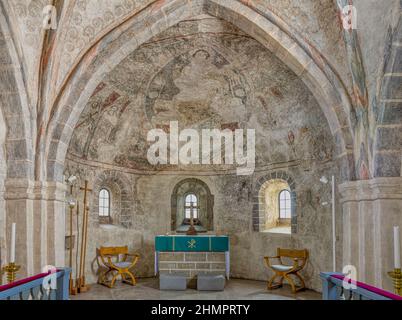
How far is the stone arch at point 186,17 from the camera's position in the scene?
25.9 feet

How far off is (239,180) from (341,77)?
530cm

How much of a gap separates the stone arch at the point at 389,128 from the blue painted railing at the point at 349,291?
2647 mm

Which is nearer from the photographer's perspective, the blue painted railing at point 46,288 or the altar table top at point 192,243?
the blue painted railing at point 46,288

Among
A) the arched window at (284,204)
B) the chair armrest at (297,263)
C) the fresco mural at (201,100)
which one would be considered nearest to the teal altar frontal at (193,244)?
the chair armrest at (297,263)

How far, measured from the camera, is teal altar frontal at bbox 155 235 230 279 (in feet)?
35.7

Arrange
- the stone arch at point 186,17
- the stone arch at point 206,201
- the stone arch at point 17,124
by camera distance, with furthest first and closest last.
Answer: the stone arch at point 206,201, the stone arch at point 186,17, the stone arch at point 17,124

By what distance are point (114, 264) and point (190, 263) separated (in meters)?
1.96

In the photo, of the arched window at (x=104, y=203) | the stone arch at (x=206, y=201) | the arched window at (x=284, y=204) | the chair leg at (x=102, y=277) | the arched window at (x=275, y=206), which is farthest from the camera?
the stone arch at (x=206, y=201)

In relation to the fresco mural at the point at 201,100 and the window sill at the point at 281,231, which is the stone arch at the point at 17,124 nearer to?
the fresco mural at the point at 201,100

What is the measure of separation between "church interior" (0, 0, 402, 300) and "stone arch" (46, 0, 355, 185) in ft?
0.09

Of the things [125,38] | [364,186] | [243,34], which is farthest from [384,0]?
[125,38]

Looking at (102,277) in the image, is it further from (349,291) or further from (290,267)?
(349,291)

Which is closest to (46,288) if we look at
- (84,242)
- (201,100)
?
(84,242)

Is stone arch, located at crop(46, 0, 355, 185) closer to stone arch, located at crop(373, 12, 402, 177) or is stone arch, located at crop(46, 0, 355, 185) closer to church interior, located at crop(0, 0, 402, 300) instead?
church interior, located at crop(0, 0, 402, 300)
